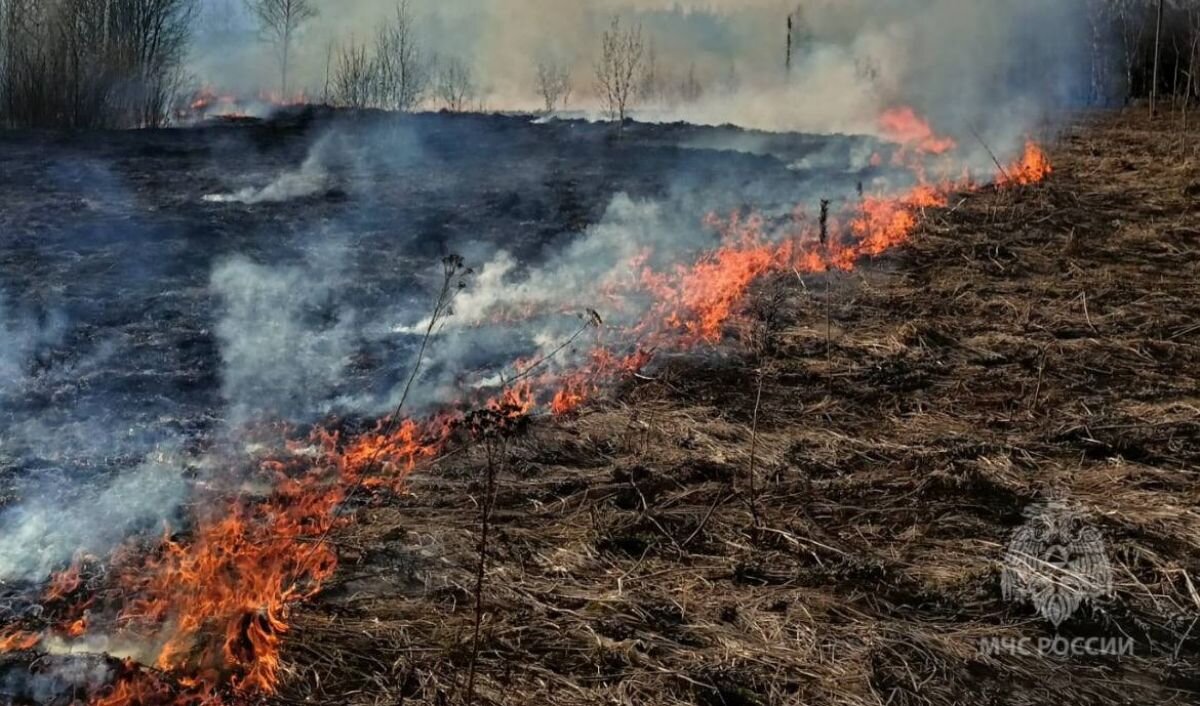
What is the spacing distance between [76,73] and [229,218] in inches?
423

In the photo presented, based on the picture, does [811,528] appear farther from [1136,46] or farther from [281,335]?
[1136,46]

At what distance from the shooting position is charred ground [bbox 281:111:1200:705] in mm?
2959

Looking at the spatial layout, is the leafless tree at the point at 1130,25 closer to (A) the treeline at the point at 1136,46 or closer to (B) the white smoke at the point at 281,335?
(A) the treeline at the point at 1136,46

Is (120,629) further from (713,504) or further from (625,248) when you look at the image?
(625,248)

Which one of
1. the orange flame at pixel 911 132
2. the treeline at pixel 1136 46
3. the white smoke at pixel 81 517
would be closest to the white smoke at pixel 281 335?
the white smoke at pixel 81 517

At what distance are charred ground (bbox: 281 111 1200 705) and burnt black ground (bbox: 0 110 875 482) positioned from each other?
2313mm

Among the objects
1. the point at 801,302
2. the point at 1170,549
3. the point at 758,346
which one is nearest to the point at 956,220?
the point at 801,302

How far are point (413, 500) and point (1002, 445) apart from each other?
3695 mm

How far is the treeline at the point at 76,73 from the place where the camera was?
681 inches

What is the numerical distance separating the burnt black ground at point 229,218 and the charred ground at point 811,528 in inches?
91.1

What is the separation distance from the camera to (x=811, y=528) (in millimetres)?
4051

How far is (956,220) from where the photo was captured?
10711 millimetres

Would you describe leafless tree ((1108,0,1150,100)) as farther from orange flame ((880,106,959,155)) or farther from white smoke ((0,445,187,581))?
white smoke ((0,445,187,581))

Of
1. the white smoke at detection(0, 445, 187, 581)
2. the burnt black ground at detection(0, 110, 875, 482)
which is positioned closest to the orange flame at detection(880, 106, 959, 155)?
the burnt black ground at detection(0, 110, 875, 482)
